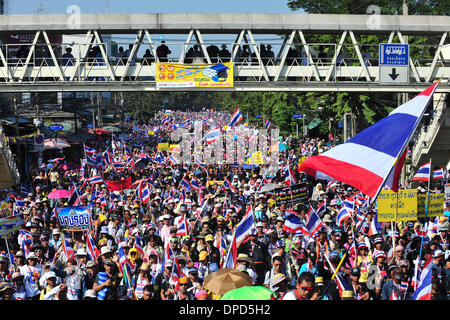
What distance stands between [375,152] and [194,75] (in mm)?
19276

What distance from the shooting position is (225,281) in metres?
8.84

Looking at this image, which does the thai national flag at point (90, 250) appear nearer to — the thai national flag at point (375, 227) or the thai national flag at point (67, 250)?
Result: the thai national flag at point (67, 250)

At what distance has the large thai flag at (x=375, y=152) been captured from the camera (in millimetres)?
8492

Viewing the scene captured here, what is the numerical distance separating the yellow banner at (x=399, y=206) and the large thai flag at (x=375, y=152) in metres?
4.67

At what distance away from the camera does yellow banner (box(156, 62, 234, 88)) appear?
90.2 feet

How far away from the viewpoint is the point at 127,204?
20.9 m

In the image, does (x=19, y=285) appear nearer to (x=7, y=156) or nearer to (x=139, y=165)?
(x=139, y=165)

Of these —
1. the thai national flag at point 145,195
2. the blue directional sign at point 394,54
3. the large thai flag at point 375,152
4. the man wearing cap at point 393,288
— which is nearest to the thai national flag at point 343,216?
the man wearing cap at point 393,288

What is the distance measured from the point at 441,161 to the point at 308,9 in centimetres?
3445

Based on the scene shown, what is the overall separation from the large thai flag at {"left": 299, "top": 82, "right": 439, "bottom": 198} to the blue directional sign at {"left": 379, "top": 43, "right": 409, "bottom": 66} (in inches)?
747

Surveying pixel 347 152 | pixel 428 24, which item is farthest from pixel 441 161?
pixel 347 152

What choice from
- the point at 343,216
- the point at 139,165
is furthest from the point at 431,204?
the point at 139,165

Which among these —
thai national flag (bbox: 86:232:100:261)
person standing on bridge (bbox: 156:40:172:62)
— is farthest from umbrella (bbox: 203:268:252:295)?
person standing on bridge (bbox: 156:40:172:62)
